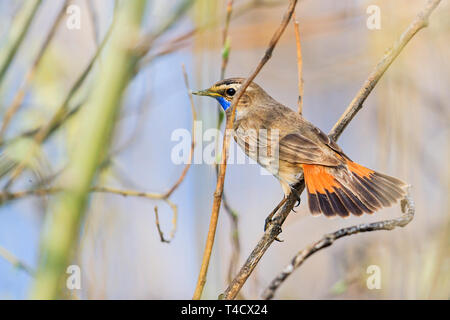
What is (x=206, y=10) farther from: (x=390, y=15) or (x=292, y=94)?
(x=292, y=94)

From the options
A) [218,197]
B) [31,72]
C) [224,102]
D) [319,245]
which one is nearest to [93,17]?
[31,72]

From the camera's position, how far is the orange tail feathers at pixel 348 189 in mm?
3141

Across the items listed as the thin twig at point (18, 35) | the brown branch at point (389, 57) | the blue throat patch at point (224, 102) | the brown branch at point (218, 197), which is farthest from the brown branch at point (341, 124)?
the thin twig at point (18, 35)

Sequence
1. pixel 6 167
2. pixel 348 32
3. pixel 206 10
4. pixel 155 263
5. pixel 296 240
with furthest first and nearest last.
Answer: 1. pixel 348 32
2. pixel 296 240
3. pixel 155 263
4. pixel 206 10
5. pixel 6 167

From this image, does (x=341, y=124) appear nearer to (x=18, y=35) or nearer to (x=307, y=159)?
(x=307, y=159)

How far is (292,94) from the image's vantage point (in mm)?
5293

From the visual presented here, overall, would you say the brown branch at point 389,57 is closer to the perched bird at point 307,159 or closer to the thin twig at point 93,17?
the perched bird at point 307,159

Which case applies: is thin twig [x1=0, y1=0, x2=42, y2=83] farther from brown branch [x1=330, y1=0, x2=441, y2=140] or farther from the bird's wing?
the bird's wing

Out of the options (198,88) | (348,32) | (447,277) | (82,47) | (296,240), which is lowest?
(447,277)

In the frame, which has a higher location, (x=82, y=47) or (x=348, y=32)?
(x=348, y=32)

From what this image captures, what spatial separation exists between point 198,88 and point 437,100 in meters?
2.03

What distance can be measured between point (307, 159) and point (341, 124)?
1.29 feet

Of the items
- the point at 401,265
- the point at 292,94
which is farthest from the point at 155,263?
the point at 292,94

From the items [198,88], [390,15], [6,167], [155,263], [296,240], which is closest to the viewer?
[6,167]
